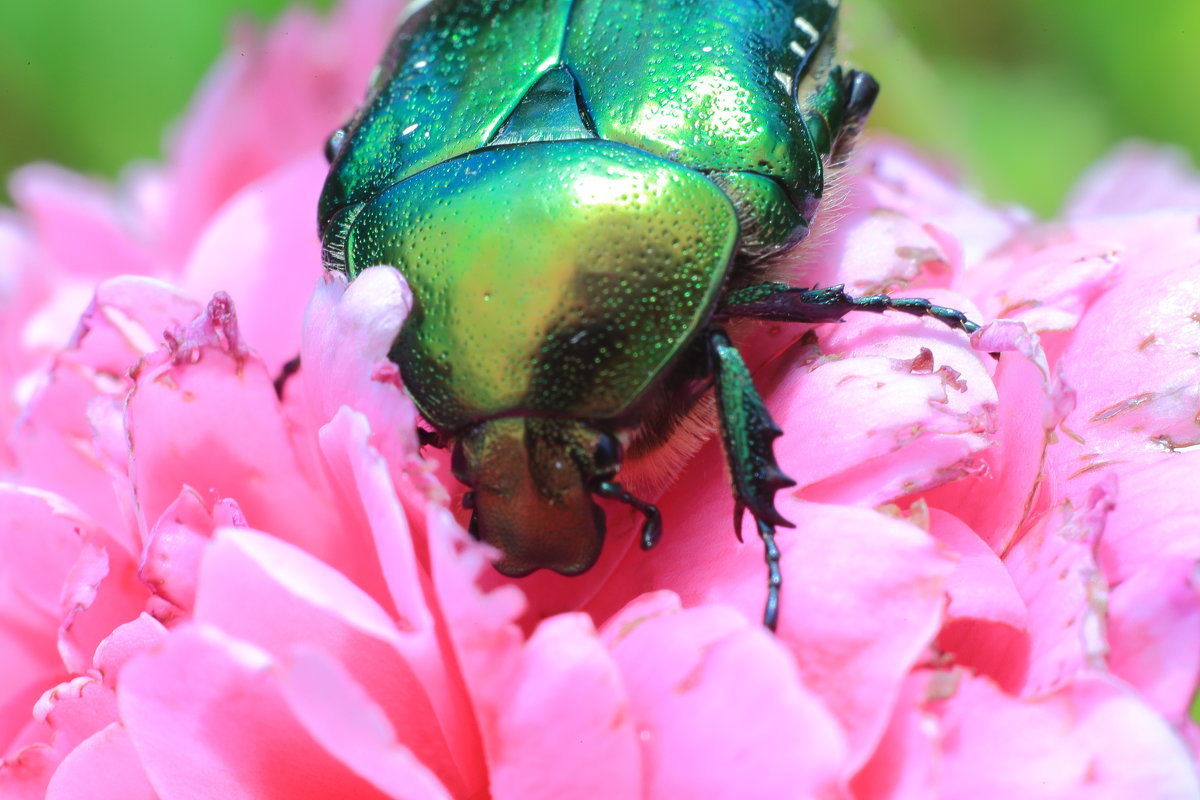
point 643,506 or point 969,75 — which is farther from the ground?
point 643,506

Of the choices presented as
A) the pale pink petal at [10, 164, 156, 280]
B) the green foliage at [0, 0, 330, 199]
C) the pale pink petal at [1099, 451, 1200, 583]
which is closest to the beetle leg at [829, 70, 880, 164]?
the pale pink petal at [1099, 451, 1200, 583]

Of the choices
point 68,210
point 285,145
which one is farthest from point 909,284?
point 68,210

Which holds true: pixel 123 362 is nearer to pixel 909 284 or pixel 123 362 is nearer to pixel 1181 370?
pixel 909 284

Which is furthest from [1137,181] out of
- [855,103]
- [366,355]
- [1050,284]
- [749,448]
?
[366,355]

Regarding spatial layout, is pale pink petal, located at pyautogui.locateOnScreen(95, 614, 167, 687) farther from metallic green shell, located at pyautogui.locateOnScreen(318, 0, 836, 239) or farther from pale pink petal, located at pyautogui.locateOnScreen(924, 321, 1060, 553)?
pale pink petal, located at pyautogui.locateOnScreen(924, 321, 1060, 553)

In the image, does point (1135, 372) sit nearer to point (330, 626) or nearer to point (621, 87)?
point (621, 87)

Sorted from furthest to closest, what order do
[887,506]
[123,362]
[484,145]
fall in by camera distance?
[123,362] < [484,145] < [887,506]
